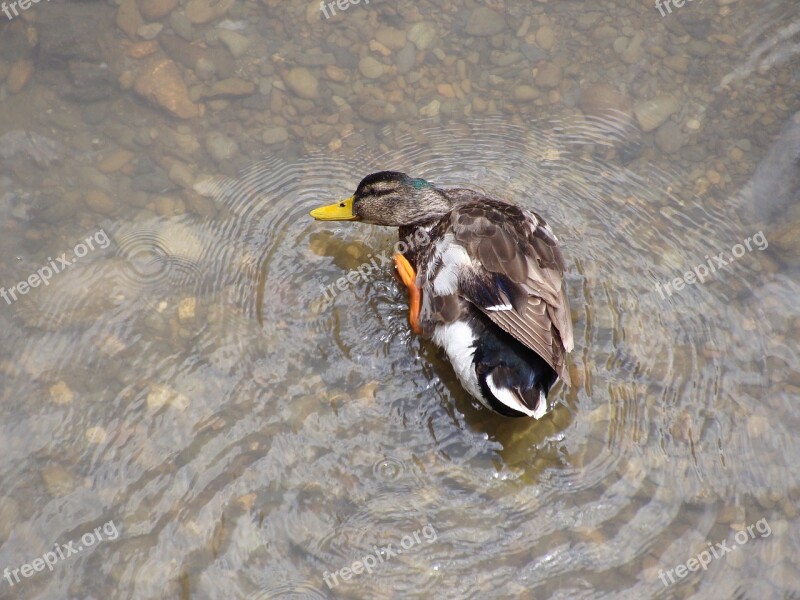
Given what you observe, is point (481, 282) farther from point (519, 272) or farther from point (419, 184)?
point (419, 184)

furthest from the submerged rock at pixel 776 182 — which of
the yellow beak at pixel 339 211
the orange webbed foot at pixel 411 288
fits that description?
the yellow beak at pixel 339 211

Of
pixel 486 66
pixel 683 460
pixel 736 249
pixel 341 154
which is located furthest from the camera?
pixel 486 66

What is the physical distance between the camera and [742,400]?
4426 mm

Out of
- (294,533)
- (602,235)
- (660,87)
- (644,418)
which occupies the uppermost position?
(660,87)

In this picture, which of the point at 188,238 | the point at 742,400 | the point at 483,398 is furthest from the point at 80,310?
the point at 742,400

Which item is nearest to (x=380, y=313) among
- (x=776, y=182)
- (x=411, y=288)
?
(x=411, y=288)

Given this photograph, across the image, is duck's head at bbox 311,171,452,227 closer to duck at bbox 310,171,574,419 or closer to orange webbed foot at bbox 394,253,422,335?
duck at bbox 310,171,574,419

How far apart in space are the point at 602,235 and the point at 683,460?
1541 mm

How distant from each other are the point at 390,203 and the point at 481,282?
1026mm

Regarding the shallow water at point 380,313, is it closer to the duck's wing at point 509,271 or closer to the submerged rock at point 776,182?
the submerged rock at point 776,182

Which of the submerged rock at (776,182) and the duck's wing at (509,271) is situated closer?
the duck's wing at (509,271)

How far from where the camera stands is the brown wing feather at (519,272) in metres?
4.12

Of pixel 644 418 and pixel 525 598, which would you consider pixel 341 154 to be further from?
pixel 525 598

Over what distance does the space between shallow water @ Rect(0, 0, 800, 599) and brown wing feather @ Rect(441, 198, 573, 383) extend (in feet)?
1.29
